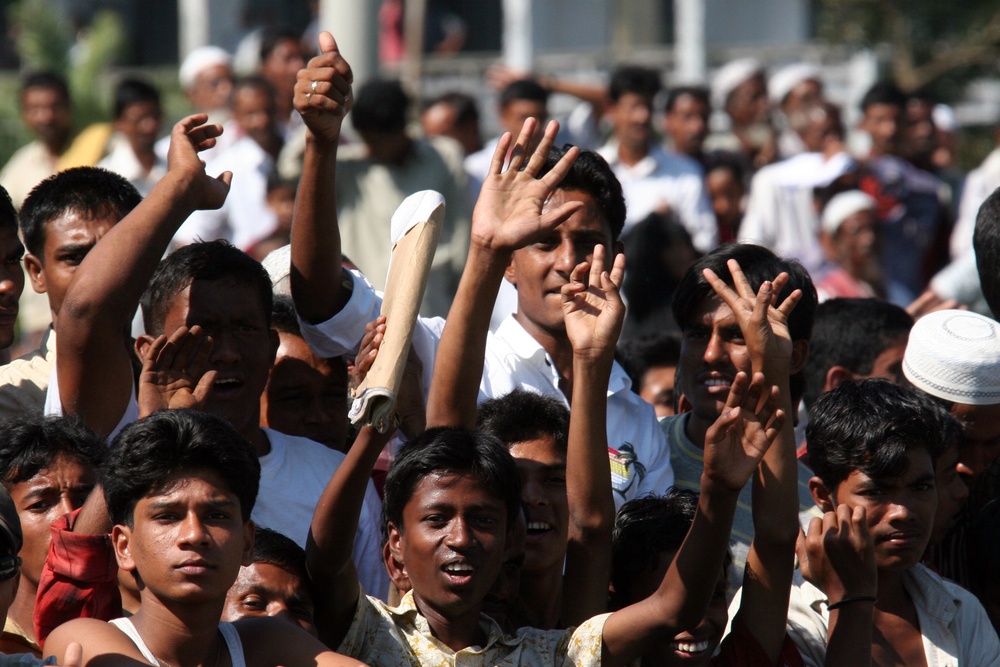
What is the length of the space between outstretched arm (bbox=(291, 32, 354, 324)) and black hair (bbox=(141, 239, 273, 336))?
12 centimetres

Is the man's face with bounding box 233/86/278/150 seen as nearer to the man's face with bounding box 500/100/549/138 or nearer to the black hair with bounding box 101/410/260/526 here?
the man's face with bounding box 500/100/549/138

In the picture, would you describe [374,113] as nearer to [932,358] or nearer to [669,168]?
[669,168]

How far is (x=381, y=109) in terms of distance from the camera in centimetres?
747

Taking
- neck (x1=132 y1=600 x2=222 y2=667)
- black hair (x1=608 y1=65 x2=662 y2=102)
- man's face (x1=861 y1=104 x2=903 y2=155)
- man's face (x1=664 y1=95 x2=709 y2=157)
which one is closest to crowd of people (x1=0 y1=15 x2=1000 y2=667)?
neck (x1=132 y1=600 x2=222 y2=667)

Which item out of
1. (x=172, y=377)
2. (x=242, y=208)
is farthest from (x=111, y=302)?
(x=242, y=208)

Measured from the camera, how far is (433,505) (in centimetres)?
342

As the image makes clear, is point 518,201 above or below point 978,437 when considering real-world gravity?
above

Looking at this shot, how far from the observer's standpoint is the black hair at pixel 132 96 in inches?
345

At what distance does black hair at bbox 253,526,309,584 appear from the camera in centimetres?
349

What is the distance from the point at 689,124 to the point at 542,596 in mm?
6067

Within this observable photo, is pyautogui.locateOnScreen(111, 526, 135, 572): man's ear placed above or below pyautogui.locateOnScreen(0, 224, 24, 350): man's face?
below

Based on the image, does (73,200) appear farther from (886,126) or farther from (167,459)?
(886,126)

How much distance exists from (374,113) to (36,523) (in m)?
4.26

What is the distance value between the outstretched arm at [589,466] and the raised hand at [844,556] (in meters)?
0.49
